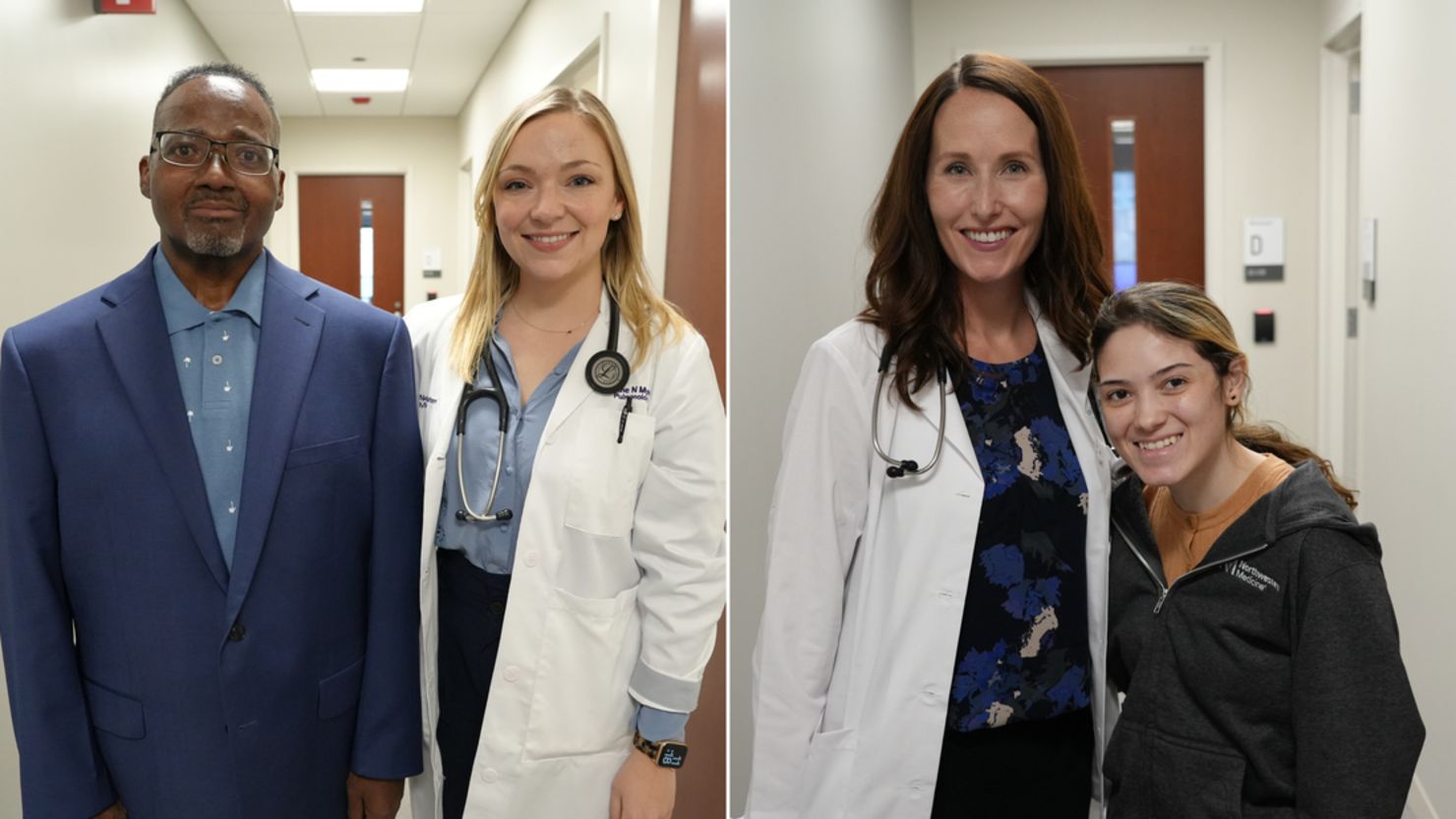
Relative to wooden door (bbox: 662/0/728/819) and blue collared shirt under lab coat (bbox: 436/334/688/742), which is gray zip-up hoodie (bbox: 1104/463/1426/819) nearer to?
blue collared shirt under lab coat (bbox: 436/334/688/742)

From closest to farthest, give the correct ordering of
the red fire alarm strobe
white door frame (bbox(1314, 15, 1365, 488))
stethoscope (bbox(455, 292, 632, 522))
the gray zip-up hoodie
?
1. the gray zip-up hoodie
2. stethoscope (bbox(455, 292, 632, 522))
3. the red fire alarm strobe
4. white door frame (bbox(1314, 15, 1365, 488))

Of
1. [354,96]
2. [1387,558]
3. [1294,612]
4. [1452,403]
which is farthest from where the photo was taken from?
[1387,558]

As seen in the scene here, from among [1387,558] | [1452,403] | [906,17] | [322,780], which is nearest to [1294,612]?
[322,780]

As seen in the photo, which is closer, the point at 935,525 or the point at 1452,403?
the point at 935,525

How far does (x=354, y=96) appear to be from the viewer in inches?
78.9

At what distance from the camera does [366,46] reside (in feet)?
6.71

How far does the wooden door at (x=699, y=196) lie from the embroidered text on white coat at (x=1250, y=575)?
1.18m

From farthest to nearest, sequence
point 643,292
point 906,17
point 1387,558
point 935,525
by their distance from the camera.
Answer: point 906,17
point 1387,558
point 643,292
point 935,525

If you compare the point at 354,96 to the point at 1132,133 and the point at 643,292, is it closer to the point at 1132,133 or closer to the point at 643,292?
the point at 643,292

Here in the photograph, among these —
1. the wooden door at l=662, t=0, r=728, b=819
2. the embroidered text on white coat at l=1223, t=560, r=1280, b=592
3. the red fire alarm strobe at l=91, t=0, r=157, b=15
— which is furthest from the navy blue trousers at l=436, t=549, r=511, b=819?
the red fire alarm strobe at l=91, t=0, r=157, b=15

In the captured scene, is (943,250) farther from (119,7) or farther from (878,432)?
(119,7)

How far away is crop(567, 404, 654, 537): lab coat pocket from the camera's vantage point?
4.99ft

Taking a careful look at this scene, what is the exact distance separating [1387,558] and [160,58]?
3.10 m

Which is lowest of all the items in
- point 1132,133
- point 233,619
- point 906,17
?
point 233,619
